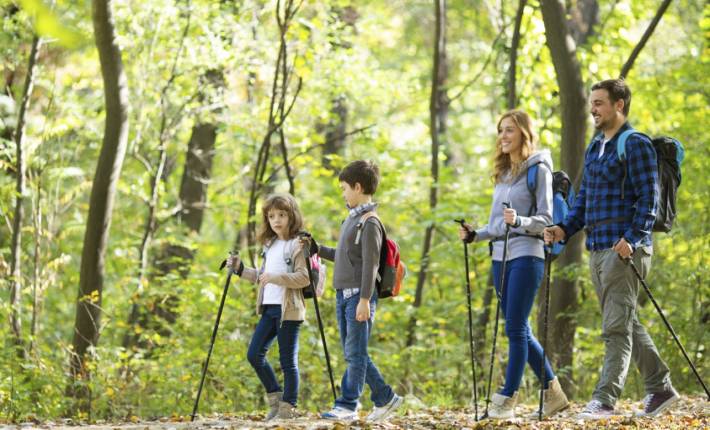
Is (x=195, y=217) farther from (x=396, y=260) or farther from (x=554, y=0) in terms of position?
(x=396, y=260)

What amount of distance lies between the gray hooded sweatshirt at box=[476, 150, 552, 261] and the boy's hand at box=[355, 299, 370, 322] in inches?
38.1

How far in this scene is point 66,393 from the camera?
9.26 meters

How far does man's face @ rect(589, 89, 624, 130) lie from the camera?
20.4ft

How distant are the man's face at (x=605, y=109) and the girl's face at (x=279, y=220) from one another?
2179 mm

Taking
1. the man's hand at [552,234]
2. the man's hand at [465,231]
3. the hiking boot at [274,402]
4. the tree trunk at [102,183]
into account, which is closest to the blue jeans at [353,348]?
the hiking boot at [274,402]

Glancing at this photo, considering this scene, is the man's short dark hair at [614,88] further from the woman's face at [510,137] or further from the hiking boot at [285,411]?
the hiking boot at [285,411]

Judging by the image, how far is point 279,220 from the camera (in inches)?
257

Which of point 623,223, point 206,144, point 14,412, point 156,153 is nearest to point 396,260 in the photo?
point 623,223

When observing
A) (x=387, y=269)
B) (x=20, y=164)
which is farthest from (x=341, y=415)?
(x=20, y=164)

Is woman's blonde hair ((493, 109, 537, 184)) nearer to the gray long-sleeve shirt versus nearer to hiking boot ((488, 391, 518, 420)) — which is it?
the gray long-sleeve shirt

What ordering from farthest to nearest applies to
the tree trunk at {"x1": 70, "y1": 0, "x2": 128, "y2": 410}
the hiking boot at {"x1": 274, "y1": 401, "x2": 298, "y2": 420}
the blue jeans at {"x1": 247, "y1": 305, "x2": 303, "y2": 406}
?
the tree trunk at {"x1": 70, "y1": 0, "x2": 128, "y2": 410}, the hiking boot at {"x1": 274, "y1": 401, "x2": 298, "y2": 420}, the blue jeans at {"x1": 247, "y1": 305, "x2": 303, "y2": 406}

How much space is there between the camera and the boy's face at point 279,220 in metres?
6.53

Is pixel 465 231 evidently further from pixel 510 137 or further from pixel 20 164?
pixel 20 164

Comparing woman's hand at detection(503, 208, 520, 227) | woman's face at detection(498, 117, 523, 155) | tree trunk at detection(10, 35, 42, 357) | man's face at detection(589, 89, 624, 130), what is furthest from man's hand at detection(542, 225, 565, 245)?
tree trunk at detection(10, 35, 42, 357)
